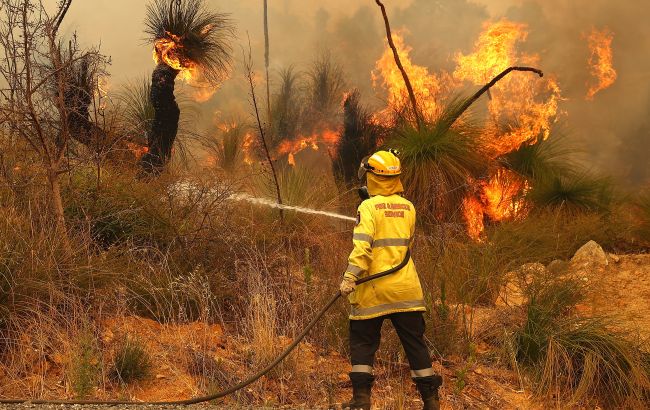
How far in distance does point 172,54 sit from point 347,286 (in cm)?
664

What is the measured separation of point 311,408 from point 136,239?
10.1 feet

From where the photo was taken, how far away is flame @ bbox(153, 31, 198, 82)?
995 centimetres

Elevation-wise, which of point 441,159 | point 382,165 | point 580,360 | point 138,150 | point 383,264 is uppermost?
point 138,150

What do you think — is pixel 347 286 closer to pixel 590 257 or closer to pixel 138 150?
pixel 590 257

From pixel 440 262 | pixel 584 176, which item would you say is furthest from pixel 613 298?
pixel 584 176

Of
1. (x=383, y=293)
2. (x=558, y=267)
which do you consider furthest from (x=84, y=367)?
(x=558, y=267)

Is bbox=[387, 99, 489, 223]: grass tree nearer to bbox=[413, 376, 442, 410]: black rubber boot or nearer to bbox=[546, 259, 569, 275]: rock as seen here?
bbox=[546, 259, 569, 275]: rock

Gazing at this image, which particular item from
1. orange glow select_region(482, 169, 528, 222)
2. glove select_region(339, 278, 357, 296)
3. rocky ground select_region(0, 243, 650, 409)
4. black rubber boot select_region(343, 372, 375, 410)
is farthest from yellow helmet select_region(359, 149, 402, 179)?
orange glow select_region(482, 169, 528, 222)

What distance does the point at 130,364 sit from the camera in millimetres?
4883

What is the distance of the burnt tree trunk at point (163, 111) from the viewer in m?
10.0

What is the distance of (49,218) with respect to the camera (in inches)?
248

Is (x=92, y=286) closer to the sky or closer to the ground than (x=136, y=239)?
closer to the ground

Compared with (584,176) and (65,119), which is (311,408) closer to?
(65,119)

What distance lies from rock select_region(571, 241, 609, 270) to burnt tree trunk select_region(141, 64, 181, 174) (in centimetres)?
520
